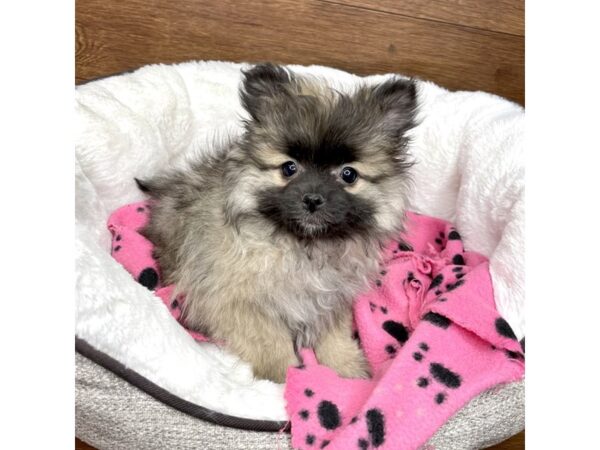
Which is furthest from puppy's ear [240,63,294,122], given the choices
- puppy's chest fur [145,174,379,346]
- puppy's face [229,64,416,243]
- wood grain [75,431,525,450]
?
wood grain [75,431,525,450]

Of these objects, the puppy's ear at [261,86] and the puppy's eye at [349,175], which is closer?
the puppy's eye at [349,175]

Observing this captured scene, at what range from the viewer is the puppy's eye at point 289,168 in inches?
→ 70.0

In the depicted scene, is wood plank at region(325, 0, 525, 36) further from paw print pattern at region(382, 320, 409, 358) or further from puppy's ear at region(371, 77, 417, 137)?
paw print pattern at region(382, 320, 409, 358)

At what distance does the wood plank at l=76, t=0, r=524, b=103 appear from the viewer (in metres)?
2.80

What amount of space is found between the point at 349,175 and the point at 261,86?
0.44 metres

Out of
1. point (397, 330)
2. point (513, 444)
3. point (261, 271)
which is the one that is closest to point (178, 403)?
point (261, 271)

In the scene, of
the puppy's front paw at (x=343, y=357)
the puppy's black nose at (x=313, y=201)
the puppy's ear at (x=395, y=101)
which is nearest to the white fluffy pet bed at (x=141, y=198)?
the puppy's front paw at (x=343, y=357)

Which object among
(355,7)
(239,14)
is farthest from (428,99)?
(239,14)

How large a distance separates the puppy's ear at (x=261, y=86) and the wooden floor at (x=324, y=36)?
1096 millimetres

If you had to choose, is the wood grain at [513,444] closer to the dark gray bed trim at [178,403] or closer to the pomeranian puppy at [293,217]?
the pomeranian puppy at [293,217]

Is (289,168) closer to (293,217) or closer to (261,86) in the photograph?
(293,217)

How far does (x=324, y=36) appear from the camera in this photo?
2.96 meters

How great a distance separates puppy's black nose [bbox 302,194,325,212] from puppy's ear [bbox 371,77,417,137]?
397 millimetres

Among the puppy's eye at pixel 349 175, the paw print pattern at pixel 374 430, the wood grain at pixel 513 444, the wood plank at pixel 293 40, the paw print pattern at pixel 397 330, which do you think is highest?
the wood plank at pixel 293 40
